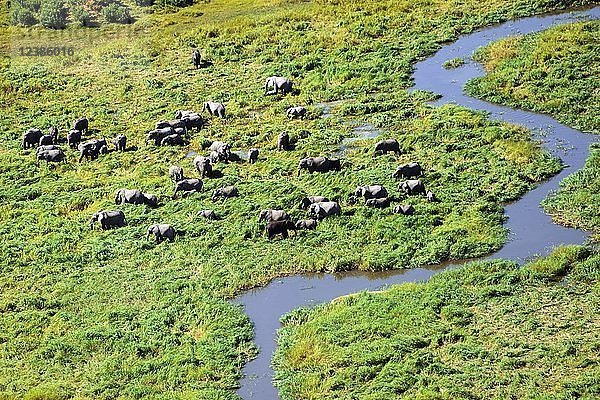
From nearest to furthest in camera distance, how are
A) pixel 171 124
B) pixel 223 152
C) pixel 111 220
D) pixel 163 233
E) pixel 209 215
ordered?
1. pixel 163 233
2. pixel 209 215
3. pixel 111 220
4. pixel 223 152
5. pixel 171 124

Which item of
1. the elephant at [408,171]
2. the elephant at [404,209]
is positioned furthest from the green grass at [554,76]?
the elephant at [404,209]

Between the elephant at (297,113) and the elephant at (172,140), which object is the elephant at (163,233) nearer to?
the elephant at (172,140)

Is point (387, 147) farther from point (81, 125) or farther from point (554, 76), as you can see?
point (81, 125)

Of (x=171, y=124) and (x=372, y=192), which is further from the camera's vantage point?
(x=171, y=124)

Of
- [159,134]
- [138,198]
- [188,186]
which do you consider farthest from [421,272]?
[159,134]

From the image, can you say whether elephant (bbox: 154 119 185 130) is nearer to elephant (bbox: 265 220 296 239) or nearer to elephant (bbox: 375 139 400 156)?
elephant (bbox: 375 139 400 156)

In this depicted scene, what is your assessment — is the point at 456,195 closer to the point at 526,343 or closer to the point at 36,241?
the point at 526,343

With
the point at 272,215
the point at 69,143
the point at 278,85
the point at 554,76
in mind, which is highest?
→ the point at 554,76

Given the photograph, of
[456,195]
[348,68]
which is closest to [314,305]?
[456,195]

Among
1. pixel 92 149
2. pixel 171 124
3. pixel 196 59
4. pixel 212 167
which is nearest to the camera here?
pixel 212 167
